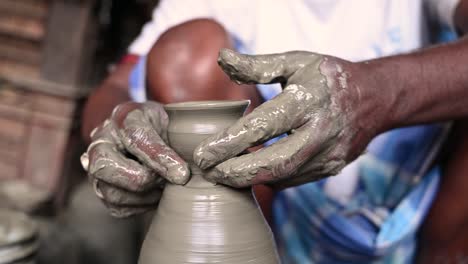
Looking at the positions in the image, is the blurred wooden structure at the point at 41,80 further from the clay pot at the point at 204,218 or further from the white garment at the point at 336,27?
the clay pot at the point at 204,218

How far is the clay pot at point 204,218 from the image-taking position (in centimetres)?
85

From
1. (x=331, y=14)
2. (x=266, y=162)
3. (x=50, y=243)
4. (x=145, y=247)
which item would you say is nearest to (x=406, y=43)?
(x=331, y=14)

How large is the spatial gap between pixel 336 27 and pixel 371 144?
0.95ft

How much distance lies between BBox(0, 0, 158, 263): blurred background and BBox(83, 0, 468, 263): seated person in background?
2.37ft

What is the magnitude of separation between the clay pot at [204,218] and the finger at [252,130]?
5cm

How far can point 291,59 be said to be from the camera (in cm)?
91

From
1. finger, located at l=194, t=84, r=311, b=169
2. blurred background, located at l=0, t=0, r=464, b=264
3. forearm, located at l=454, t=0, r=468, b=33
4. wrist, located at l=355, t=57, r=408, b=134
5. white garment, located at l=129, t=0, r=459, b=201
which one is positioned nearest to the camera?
finger, located at l=194, t=84, r=311, b=169

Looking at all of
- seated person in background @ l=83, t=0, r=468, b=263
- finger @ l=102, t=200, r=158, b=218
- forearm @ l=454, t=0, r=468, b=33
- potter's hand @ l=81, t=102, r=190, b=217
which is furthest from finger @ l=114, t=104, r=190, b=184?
forearm @ l=454, t=0, r=468, b=33

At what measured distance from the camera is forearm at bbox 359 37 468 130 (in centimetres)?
98

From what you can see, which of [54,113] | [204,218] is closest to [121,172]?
[204,218]

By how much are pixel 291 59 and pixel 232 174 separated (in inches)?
7.9

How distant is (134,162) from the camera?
96 cm

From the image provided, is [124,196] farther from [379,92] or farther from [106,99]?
[106,99]

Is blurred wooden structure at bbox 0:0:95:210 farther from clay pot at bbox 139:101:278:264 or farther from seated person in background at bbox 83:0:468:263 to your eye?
clay pot at bbox 139:101:278:264
